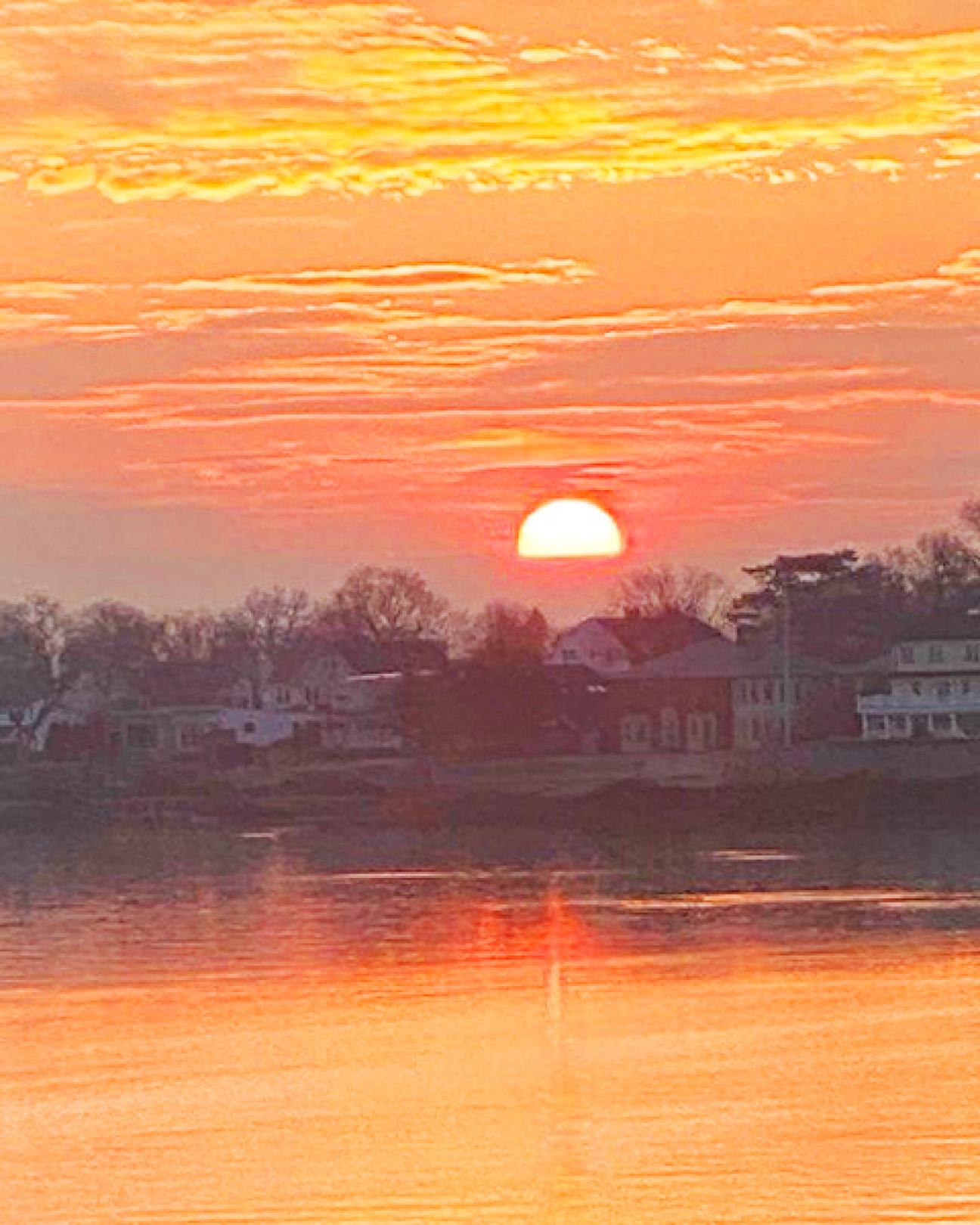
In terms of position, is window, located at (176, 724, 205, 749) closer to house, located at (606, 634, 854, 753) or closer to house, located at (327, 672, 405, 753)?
house, located at (327, 672, 405, 753)

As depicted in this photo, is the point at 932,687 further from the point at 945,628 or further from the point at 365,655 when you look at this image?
the point at 365,655

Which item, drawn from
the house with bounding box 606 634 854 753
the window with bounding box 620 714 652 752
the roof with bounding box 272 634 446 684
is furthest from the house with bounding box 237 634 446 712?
the window with bounding box 620 714 652 752

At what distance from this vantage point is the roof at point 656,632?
10812 cm

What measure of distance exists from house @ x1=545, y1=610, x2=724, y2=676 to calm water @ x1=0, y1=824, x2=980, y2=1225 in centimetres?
6020

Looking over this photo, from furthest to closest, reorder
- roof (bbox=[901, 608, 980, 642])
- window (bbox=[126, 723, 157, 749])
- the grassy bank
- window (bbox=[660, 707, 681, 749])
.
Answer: window (bbox=[126, 723, 157, 749]), window (bbox=[660, 707, 681, 749]), roof (bbox=[901, 608, 980, 642]), the grassy bank

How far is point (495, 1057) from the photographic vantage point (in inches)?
1029

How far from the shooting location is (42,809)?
249ft

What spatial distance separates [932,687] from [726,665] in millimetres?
7874

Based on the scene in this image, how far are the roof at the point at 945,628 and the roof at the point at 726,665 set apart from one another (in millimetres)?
2801

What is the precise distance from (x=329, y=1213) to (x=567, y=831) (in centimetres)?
4775

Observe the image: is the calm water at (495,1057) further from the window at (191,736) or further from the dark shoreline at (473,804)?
the window at (191,736)

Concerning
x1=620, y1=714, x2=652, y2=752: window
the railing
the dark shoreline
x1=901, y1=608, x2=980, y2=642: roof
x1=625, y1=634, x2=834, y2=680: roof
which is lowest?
the dark shoreline

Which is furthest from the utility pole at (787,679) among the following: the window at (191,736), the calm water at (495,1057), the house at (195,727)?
the calm water at (495,1057)

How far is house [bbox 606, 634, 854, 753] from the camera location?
90.5 m
